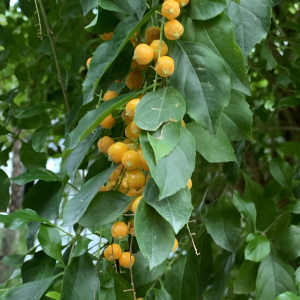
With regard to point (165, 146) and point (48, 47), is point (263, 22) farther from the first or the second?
point (48, 47)

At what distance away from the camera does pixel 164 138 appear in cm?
27

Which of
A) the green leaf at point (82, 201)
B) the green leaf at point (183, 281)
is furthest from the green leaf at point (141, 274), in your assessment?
the green leaf at point (82, 201)

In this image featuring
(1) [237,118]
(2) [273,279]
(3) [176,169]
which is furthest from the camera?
(2) [273,279]

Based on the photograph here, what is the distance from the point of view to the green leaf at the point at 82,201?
30 centimetres

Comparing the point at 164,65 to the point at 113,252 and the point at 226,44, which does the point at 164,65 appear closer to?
the point at 226,44

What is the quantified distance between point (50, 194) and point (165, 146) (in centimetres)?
35

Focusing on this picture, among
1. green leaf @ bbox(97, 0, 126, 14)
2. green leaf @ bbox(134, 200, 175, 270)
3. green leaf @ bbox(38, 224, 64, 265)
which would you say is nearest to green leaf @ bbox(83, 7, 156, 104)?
green leaf @ bbox(97, 0, 126, 14)

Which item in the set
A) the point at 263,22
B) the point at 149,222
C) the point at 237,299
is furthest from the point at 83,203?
the point at 237,299

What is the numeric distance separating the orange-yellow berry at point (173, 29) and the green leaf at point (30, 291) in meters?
0.33

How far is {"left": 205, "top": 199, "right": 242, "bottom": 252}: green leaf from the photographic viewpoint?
0.53 m

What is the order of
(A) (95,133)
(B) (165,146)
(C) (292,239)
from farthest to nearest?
(C) (292,239) → (A) (95,133) → (B) (165,146)

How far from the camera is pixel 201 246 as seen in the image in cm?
59

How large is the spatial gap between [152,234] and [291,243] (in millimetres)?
312

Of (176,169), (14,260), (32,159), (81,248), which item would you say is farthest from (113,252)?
(32,159)
